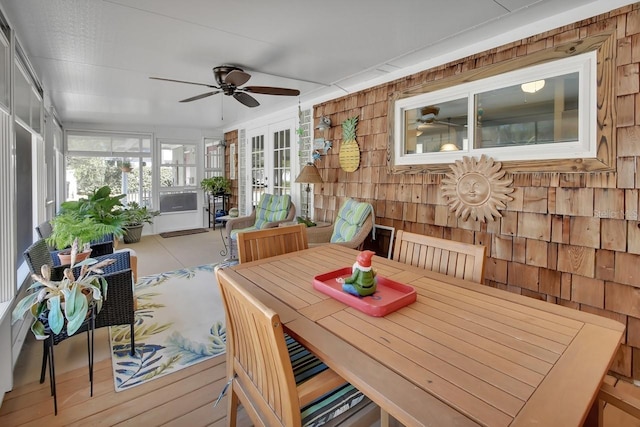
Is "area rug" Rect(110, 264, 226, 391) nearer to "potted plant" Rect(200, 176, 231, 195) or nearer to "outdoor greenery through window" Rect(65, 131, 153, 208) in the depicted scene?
"potted plant" Rect(200, 176, 231, 195)

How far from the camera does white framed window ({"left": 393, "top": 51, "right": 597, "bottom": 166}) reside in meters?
2.26

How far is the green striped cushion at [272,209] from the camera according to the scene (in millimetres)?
4914

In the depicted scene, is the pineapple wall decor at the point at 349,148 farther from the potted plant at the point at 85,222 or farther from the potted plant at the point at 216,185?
the potted plant at the point at 216,185

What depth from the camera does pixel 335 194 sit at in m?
4.45

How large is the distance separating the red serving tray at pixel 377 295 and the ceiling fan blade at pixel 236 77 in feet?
6.88

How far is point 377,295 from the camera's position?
4.73 ft

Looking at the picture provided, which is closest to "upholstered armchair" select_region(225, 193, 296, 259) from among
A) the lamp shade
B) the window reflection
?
the lamp shade

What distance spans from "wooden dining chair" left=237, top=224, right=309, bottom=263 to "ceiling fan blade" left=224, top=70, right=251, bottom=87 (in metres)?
1.51

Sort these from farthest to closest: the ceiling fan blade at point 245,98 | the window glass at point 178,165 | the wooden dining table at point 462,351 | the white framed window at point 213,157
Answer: the white framed window at point 213,157 < the window glass at point 178,165 < the ceiling fan blade at point 245,98 < the wooden dining table at point 462,351

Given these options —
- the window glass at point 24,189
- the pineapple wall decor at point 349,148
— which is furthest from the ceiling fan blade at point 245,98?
the window glass at point 24,189

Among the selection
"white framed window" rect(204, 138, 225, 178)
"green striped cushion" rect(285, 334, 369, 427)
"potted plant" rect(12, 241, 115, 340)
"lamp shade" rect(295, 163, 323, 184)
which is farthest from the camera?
"white framed window" rect(204, 138, 225, 178)

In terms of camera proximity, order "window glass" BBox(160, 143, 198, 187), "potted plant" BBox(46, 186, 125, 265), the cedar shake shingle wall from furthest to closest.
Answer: "window glass" BBox(160, 143, 198, 187)
"potted plant" BBox(46, 186, 125, 265)
the cedar shake shingle wall

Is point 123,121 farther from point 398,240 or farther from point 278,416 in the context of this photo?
point 278,416

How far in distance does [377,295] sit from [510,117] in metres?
2.17
